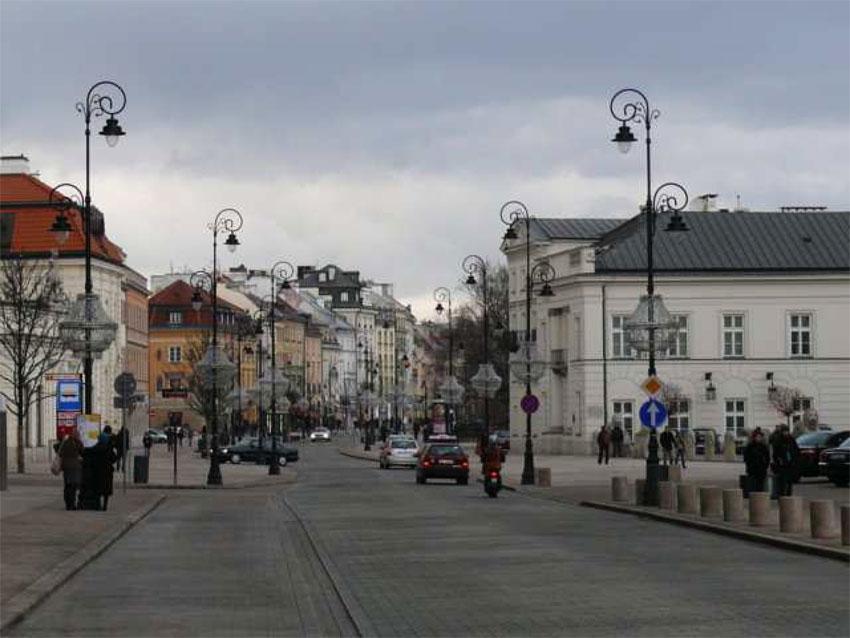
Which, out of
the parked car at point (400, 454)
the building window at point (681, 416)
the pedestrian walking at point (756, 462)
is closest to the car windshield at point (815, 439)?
the pedestrian walking at point (756, 462)

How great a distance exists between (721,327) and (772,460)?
6260 centimetres

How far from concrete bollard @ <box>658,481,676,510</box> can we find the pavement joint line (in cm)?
884

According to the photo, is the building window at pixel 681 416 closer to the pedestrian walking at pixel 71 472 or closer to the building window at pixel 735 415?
the building window at pixel 735 415

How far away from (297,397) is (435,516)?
462 ft

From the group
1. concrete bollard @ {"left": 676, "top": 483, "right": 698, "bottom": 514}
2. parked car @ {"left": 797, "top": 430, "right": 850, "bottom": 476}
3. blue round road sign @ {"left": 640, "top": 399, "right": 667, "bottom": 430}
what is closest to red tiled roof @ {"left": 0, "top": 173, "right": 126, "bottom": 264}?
parked car @ {"left": 797, "top": 430, "right": 850, "bottom": 476}

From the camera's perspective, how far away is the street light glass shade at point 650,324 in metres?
43.5

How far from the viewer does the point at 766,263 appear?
10381cm

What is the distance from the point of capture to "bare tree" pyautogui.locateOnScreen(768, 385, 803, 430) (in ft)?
323

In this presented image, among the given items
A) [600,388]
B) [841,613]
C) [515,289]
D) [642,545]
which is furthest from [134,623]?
[515,289]

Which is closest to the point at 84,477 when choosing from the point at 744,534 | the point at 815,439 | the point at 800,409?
the point at 744,534

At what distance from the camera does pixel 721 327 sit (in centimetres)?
10362

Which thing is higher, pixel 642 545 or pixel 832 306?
pixel 832 306

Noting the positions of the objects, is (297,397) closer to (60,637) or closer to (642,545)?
(642,545)

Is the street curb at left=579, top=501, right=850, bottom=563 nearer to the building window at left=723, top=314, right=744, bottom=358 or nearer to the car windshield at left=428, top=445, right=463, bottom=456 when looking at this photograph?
the car windshield at left=428, top=445, right=463, bottom=456
